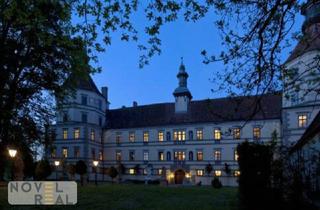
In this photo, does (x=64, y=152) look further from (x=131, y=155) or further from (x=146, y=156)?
(x=146, y=156)

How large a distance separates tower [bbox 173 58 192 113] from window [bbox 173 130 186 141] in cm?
348

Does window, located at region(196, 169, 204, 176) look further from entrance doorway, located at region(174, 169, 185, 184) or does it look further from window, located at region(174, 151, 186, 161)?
window, located at region(174, 151, 186, 161)

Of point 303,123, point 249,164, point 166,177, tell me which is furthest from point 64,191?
point 166,177

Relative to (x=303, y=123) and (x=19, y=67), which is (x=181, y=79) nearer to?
(x=303, y=123)

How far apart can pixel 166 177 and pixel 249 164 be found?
43.4m

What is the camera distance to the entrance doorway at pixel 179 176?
54362 mm

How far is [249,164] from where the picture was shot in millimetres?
12289

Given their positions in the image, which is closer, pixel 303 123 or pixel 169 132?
pixel 303 123

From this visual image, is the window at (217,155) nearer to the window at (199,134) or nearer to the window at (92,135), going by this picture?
the window at (199,134)

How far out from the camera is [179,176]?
2154 inches

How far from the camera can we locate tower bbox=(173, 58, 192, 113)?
186 ft

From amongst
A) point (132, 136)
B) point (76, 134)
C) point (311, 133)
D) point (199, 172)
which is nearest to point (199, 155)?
point (199, 172)

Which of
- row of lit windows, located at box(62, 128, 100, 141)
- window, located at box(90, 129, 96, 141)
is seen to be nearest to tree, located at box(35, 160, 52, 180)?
row of lit windows, located at box(62, 128, 100, 141)

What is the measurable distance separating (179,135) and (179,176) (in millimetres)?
6134
